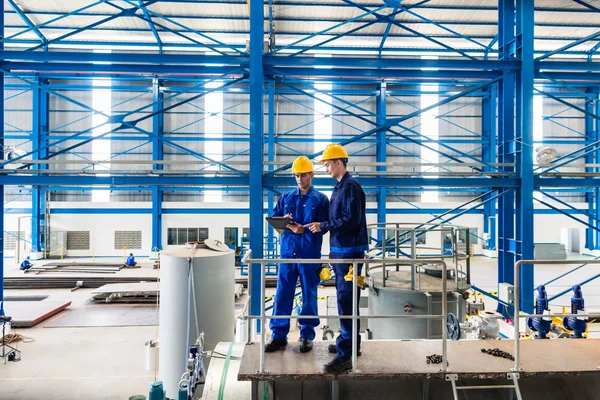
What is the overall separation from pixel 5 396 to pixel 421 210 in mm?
19826

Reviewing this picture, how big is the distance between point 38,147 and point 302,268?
22.4 meters

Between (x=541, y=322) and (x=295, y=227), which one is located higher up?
(x=295, y=227)

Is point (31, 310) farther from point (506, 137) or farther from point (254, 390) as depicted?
point (506, 137)

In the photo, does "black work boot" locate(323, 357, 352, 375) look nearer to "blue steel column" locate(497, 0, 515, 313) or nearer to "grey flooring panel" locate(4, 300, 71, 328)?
"blue steel column" locate(497, 0, 515, 313)

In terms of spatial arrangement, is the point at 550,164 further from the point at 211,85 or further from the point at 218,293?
the point at 211,85

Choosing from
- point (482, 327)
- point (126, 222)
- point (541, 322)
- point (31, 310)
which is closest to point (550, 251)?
point (541, 322)

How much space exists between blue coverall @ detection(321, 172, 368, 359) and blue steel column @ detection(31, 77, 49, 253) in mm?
22094

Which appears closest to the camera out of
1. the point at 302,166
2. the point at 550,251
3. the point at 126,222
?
the point at 302,166

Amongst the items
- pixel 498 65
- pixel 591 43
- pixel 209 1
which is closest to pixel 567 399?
pixel 498 65

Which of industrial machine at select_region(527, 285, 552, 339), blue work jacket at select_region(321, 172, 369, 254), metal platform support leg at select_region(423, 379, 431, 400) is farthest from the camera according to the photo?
industrial machine at select_region(527, 285, 552, 339)

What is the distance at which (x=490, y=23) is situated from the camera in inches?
671

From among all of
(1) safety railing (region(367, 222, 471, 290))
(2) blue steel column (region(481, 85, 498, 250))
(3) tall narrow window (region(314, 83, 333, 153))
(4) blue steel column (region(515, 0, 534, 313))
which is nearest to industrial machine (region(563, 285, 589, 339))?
(1) safety railing (region(367, 222, 471, 290))

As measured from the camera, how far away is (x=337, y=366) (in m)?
3.35

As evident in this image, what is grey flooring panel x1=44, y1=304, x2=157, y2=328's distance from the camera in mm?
10523
